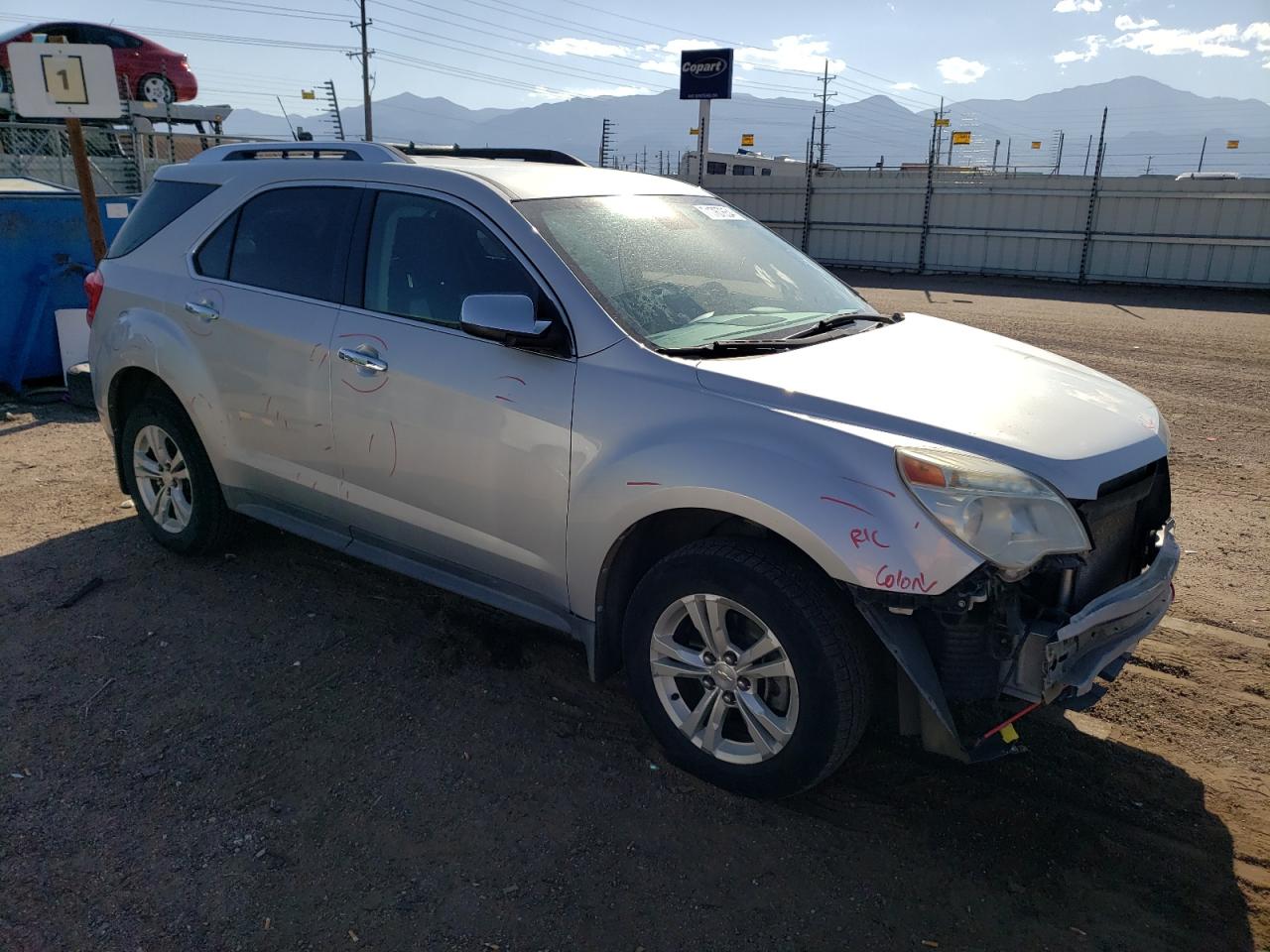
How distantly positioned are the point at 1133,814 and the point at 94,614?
423cm

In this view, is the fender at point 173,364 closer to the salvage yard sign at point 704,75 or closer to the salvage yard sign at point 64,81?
the salvage yard sign at point 64,81

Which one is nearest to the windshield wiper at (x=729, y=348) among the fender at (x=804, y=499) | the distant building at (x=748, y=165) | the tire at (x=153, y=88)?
the fender at (x=804, y=499)

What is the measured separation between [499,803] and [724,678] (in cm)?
83

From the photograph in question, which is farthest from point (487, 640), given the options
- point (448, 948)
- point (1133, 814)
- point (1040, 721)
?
point (1133, 814)

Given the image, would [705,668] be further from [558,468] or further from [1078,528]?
[1078,528]

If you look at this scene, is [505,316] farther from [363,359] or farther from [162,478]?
[162,478]

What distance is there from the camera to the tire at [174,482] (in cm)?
457

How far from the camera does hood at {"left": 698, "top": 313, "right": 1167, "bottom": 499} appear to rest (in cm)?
269

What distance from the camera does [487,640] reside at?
4.12 m

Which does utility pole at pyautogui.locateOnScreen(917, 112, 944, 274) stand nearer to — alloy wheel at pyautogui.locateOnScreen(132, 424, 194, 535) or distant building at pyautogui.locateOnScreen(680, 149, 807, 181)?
distant building at pyautogui.locateOnScreen(680, 149, 807, 181)

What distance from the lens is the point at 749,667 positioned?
291cm

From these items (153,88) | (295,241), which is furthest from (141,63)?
(295,241)

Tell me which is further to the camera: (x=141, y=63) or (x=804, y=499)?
(x=141, y=63)

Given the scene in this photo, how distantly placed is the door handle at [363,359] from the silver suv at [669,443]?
0.02 metres
